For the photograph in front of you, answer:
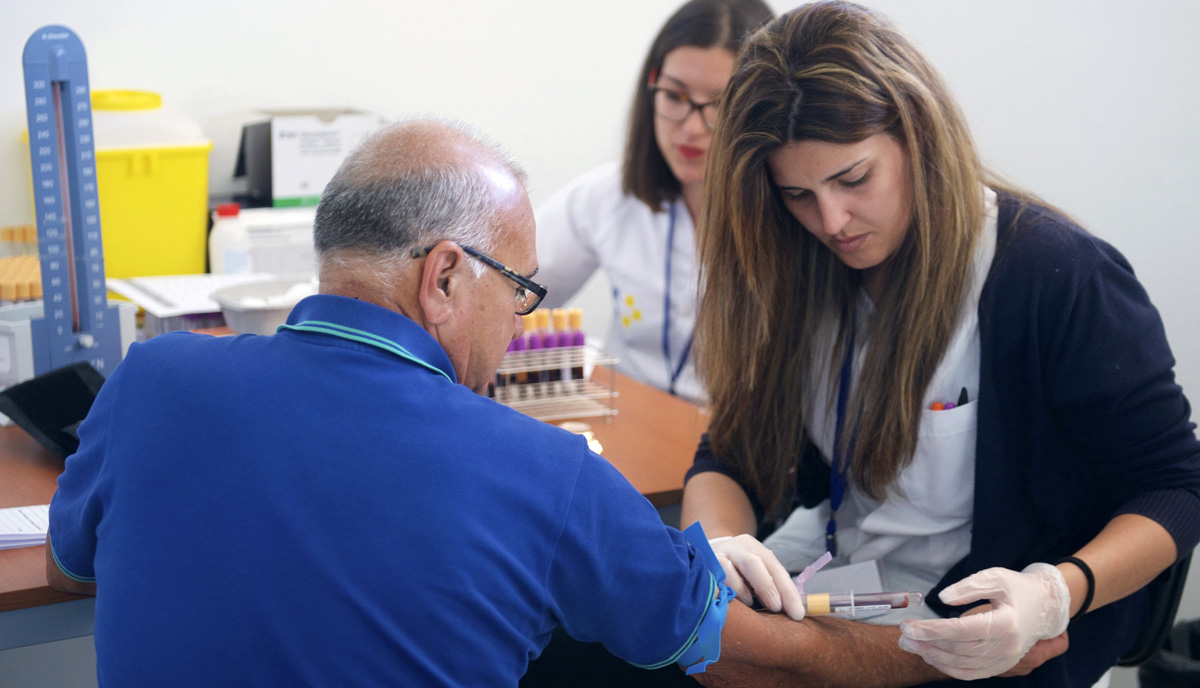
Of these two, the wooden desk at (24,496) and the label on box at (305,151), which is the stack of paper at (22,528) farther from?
the label on box at (305,151)

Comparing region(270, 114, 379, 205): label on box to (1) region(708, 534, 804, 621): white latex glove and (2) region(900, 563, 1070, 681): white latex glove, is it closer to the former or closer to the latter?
(1) region(708, 534, 804, 621): white latex glove

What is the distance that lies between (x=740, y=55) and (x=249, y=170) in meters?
1.99

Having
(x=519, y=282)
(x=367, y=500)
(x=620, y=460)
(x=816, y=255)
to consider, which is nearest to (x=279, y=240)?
(x=620, y=460)

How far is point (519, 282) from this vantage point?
99cm

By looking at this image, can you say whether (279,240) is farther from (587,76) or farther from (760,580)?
(760,580)

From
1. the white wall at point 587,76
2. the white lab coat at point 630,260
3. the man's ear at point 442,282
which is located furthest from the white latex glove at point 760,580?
the white lab coat at point 630,260

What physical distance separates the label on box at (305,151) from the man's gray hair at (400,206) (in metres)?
1.96

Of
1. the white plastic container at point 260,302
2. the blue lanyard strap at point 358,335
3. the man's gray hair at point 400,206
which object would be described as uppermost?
the man's gray hair at point 400,206

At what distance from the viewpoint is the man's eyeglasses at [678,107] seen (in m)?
2.11

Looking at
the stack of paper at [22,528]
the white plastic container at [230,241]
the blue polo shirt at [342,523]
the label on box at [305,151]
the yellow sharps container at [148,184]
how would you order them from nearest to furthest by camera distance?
the blue polo shirt at [342,523] < the stack of paper at [22,528] < the yellow sharps container at [148,184] < the white plastic container at [230,241] < the label on box at [305,151]

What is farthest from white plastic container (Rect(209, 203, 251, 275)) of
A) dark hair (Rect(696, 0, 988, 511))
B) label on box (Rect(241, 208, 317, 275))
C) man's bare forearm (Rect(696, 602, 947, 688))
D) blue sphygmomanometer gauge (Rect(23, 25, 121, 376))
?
man's bare forearm (Rect(696, 602, 947, 688))

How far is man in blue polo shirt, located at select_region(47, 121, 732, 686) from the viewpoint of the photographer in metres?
0.79

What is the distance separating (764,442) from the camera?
159 centimetres

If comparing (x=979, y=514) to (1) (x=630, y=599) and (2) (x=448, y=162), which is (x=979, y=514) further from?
(2) (x=448, y=162)
